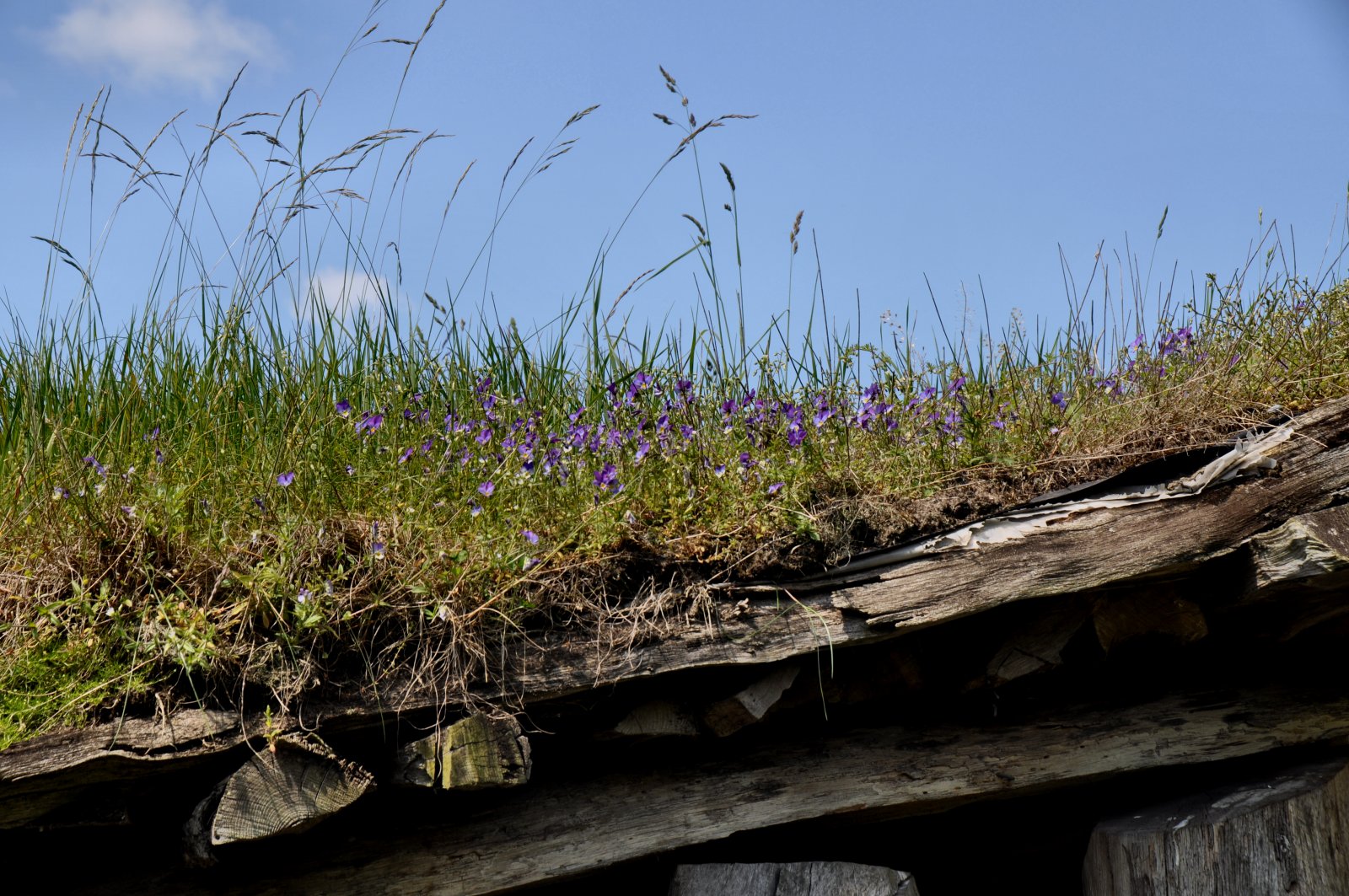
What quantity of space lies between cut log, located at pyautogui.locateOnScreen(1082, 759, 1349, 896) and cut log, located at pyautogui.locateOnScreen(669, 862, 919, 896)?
71 cm

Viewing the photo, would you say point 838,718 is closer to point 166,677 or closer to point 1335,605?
point 1335,605

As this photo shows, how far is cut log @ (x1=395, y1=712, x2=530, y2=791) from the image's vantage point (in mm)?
2570

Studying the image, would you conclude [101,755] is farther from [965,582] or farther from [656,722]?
[965,582]

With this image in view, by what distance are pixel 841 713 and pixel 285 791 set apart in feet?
5.19

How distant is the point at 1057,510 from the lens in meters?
3.04

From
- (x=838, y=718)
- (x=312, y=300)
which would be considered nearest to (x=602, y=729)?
(x=838, y=718)

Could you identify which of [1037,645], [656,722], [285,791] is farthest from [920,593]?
[285,791]

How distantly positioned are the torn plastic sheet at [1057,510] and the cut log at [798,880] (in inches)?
31.0

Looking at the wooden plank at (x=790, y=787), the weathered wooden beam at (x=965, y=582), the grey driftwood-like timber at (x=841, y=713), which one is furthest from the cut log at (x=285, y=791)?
the wooden plank at (x=790, y=787)

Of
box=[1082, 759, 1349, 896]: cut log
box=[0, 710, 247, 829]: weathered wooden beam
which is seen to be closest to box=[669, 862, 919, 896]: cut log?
box=[1082, 759, 1349, 896]: cut log

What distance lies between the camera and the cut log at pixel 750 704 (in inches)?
110

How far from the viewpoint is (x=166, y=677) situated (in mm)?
2596

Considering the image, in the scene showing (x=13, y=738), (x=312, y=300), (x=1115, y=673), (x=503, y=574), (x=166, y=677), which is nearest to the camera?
(x=13, y=738)

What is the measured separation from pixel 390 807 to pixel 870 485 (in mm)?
1697
